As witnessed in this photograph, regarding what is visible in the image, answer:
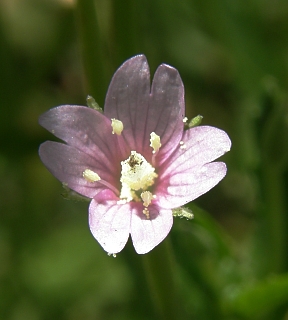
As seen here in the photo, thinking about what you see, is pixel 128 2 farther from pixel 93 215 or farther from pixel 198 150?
pixel 93 215

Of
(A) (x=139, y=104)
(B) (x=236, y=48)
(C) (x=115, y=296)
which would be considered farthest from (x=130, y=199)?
(B) (x=236, y=48)

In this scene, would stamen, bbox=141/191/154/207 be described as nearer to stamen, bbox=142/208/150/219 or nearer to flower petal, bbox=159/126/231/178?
stamen, bbox=142/208/150/219

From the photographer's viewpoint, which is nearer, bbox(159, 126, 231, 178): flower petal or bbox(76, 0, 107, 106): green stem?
bbox(159, 126, 231, 178): flower petal

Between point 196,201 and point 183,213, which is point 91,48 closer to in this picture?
point 183,213

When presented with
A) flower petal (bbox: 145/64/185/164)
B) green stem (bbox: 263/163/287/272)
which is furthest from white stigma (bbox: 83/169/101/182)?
green stem (bbox: 263/163/287/272)

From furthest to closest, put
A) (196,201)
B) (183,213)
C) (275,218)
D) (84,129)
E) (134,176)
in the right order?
(196,201)
(275,218)
(134,176)
(84,129)
(183,213)

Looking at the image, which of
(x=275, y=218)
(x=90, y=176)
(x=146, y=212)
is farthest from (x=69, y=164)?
(x=275, y=218)
